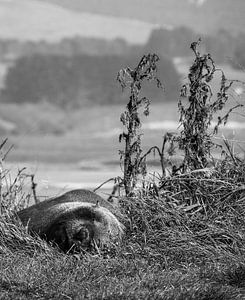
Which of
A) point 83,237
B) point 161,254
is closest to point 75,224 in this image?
point 83,237

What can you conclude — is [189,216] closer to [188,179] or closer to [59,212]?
[188,179]

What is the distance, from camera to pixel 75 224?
7.88 meters

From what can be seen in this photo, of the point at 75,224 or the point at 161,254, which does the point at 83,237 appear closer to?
the point at 75,224

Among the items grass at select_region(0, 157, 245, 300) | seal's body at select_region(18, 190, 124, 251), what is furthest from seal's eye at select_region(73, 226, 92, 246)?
grass at select_region(0, 157, 245, 300)

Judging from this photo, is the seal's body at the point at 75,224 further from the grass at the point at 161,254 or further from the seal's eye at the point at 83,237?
the grass at the point at 161,254

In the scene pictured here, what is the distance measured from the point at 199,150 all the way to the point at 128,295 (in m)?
3.47

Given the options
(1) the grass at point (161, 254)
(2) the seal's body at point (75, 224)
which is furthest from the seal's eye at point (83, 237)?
(1) the grass at point (161, 254)

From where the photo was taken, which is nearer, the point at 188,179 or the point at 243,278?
the point at 243,278

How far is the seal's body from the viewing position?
7.77 m

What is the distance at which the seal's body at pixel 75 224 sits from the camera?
25.5ft

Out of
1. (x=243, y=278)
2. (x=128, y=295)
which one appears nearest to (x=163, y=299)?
(x=128, y=295)

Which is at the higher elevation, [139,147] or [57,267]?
[139,147]

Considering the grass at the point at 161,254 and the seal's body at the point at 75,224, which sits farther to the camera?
the seal's body at the point at 75,224

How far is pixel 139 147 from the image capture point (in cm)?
918
